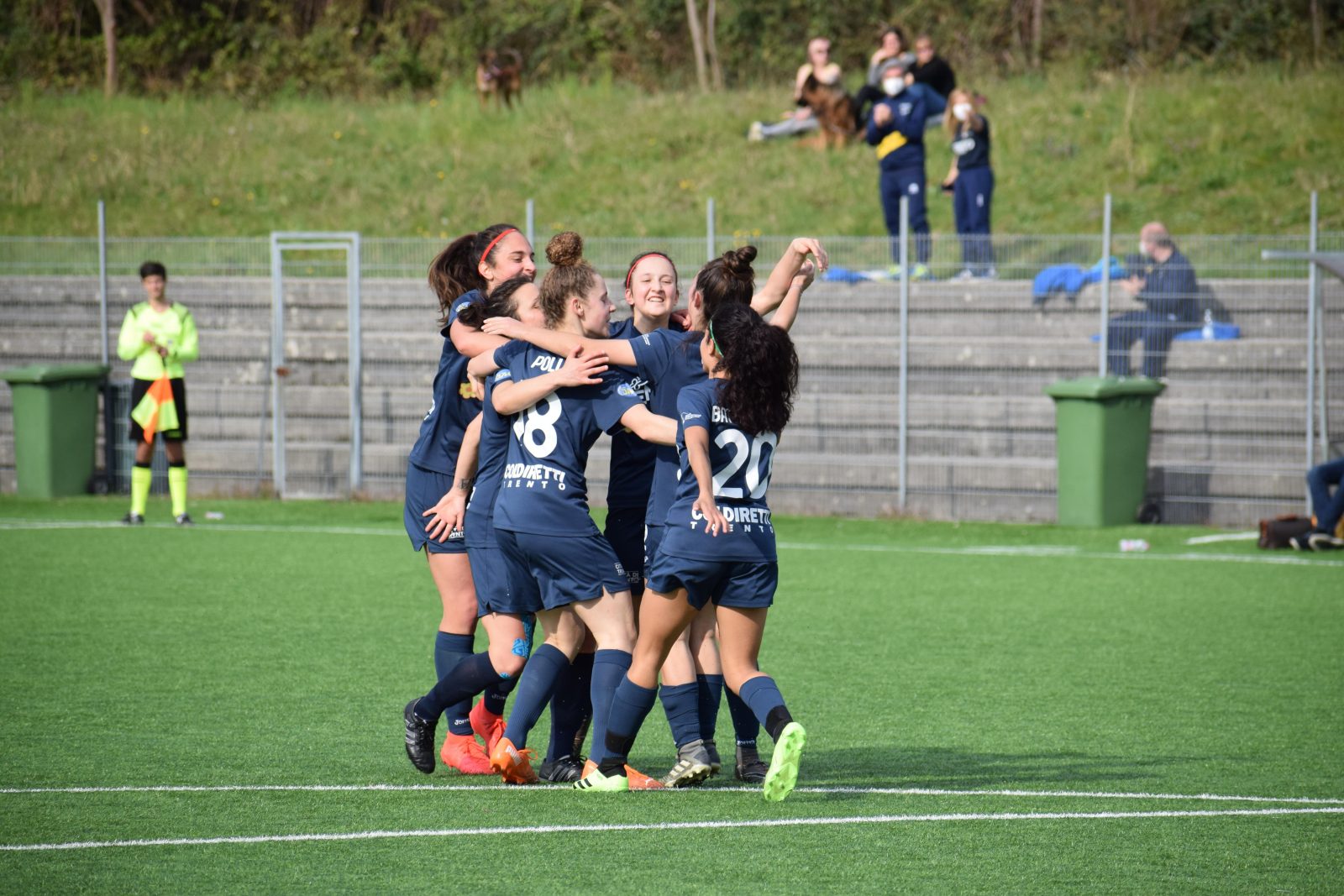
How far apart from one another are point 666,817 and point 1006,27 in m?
28.3

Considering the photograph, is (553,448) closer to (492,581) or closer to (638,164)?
(492,581)

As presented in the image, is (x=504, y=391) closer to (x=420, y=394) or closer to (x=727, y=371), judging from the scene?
(x=727, y=371)

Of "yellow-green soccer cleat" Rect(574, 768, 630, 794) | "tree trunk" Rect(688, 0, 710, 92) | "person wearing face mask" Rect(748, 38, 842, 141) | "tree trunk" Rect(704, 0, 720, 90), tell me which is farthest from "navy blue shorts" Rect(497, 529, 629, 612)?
"tree trunk" Rect(704, 0, 720, 90)

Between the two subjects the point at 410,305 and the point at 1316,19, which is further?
the point at 1316,19

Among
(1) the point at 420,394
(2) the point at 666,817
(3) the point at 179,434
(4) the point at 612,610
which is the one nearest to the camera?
(2) the point at 666,817

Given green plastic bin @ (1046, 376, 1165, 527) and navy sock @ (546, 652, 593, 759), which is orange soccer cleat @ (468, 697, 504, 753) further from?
green plastic bin @ (1046, 376, 1165, 527)

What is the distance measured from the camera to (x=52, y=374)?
15.5 m

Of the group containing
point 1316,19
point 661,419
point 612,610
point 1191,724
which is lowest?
point 1191,724

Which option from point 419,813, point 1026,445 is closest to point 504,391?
point 419,813

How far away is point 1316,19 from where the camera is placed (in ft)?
86.0

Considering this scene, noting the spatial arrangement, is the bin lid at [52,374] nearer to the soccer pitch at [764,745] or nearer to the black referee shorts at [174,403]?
the black referee shorts at [174,403]

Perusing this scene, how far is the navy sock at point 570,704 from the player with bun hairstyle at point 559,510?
227mm

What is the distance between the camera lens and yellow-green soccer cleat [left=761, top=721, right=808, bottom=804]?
185 inches

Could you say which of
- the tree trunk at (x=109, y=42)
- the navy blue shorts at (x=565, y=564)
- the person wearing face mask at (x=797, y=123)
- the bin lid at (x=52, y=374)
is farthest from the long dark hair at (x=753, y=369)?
the tree trunk at (x=109, y=42)
